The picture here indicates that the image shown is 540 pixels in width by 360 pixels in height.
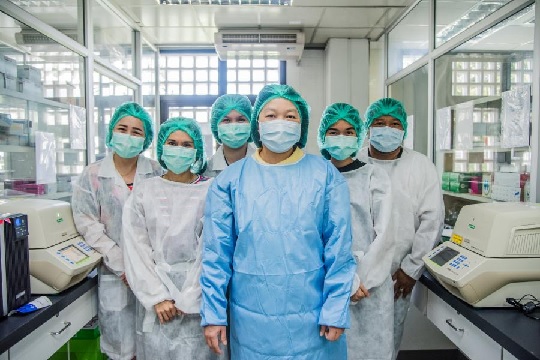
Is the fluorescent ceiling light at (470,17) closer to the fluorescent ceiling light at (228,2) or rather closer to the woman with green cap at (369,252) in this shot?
the fluorescent ceiling light at (228,2)

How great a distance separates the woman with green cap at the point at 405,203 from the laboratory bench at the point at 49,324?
1383mm

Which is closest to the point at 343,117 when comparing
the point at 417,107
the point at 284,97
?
the point at 284,97

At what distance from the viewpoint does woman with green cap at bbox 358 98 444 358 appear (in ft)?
5.98

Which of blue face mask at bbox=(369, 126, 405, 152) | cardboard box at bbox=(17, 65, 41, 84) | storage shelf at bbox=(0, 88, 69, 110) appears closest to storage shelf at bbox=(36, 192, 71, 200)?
storage shelf at bbox=(0, 88, 69, 110)

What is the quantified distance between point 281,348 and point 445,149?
224cm

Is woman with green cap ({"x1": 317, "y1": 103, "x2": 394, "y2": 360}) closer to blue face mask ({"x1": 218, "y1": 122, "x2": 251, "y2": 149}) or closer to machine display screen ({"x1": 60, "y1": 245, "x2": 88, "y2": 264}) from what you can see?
blue face mask ({"x1": 218, "y1": 122, "x2": 251, "y2": 149})

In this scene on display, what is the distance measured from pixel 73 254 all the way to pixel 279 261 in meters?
0.89

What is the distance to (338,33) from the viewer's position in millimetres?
4207

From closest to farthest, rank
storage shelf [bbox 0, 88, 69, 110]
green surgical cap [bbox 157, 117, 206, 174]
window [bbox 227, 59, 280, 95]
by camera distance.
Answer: green surgical cap [bbox 157, 117, 206, 174] → storage shelf [bbox 0, 88, 69, 110] → window [bbox 227, 59, 280, 95]

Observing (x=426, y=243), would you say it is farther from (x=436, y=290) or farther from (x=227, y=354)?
(x=227, y=354)

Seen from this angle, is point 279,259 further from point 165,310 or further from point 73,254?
point 73,254

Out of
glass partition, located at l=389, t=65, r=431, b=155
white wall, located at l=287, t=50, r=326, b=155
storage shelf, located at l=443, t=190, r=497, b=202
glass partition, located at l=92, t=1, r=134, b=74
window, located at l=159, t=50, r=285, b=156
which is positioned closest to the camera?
storage shelf, located at l=443, t=190, r=497, b=202

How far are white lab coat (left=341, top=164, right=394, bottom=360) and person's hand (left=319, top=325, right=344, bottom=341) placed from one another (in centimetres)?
38

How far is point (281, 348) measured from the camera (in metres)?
1.30
